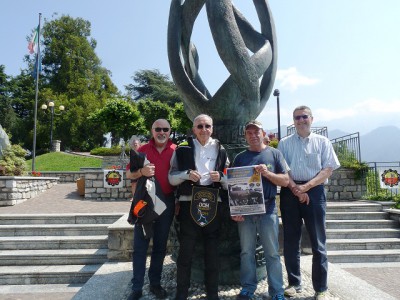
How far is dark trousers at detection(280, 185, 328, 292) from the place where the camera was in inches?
120

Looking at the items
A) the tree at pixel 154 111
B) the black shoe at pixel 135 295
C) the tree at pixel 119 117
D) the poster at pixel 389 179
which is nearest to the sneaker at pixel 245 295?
the black shoe at pixel 135 295

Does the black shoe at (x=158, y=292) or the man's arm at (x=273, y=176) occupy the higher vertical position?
the man's arm at (x=273, y=176)

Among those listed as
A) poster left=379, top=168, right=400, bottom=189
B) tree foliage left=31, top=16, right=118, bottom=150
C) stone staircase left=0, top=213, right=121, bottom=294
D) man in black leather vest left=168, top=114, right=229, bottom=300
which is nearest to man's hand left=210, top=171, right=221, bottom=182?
man in black leather vest left=168, top=114, right=229, bottom=300

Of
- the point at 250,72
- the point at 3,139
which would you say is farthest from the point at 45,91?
the point at 250,72

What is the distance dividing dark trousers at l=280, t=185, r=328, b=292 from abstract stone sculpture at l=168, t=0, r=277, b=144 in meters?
1.22

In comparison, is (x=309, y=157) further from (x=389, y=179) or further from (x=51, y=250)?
(x=389, y=179)

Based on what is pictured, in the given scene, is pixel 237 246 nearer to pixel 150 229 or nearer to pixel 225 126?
pixel 150 229

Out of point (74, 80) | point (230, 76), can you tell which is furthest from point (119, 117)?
point (230, 76)

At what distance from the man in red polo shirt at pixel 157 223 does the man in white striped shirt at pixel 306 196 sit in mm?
1156

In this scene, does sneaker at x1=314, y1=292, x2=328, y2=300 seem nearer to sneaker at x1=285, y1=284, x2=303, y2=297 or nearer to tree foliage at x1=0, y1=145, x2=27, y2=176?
sneaker at x1=285, y1=284, x2=303, y2=297

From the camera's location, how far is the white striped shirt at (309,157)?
3.12 m

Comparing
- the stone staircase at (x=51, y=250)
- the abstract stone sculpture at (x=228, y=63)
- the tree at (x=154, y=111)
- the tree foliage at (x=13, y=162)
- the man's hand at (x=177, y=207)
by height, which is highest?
the tree at (x=154, y=111)

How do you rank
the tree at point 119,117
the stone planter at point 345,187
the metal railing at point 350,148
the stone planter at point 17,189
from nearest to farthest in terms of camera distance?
the stone planter at point 17,189 → the stone planter at point 345,187 → the metal railing at point 350,148 → the tree at point 119,117

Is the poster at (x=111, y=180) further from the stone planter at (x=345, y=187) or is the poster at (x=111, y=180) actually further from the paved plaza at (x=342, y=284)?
the stone planter at (x=345, y=187)
